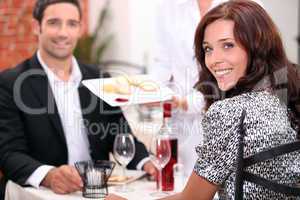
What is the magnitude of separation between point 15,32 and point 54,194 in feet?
11.5

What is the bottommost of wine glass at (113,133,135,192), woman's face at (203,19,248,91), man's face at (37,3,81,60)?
wine glass at (113,133,135,192)

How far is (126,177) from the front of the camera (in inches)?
85.6

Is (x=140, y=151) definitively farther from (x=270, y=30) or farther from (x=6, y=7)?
(x=6, y=7)

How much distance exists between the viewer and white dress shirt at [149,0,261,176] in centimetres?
255

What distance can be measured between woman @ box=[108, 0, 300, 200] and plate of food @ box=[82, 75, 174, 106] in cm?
52

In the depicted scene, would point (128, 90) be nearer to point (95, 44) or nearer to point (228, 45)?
point (228, 45)

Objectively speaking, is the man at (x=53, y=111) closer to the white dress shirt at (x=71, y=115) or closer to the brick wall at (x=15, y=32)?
the white dress shirt at (x=71, y=115)

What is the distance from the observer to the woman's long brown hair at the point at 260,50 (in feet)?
5.22

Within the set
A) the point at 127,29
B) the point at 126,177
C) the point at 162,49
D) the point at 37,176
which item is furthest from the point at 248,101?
the point at 127,29

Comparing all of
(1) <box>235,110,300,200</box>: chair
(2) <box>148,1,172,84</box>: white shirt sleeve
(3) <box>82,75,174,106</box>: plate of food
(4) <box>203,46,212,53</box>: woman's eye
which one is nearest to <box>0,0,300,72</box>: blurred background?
(2) <box>148,1,172,84</box>: white shirt sleeve

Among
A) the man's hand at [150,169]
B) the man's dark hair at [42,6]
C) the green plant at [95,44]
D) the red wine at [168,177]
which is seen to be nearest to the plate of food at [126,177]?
the man's hand at [150,169]

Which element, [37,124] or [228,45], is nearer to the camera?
[228,45]

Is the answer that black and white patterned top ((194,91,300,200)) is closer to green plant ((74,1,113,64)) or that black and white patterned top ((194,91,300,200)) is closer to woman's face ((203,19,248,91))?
woman's face ((203,19,248,91))

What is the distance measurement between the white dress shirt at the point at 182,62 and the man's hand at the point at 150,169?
263 mm
